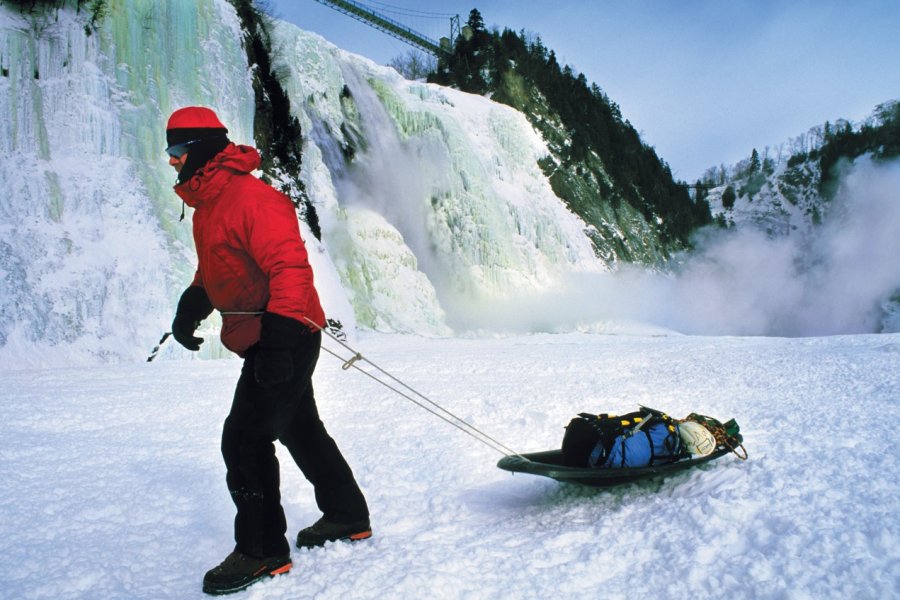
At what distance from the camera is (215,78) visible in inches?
531

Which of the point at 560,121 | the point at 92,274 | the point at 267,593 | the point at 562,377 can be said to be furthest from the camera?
the point at 560,121

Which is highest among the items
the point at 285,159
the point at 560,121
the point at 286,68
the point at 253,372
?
the point at 560,121

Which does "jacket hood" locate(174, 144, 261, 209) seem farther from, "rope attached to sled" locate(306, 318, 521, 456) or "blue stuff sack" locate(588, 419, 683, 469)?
"blue stuff sack" locate(588, 419, 683, 469)

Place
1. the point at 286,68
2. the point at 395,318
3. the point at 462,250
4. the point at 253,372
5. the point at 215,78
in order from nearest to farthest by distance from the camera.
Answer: the point at 253,372, the point at 215,78, the point at 286,68, the point at 395,318, the point at 462,250

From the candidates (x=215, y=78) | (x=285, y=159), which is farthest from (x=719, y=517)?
(x=285, y=159)

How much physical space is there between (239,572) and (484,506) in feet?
4.01

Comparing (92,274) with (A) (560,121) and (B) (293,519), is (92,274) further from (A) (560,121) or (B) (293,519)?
(A) (560,121)

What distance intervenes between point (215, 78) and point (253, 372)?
13.4m

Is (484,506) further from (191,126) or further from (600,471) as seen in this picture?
(191,126)

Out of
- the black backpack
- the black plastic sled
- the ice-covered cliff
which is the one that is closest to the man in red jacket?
the black plastic sled

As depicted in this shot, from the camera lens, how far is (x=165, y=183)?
11.7 m

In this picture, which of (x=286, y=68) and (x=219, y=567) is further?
(x=286, y=68)

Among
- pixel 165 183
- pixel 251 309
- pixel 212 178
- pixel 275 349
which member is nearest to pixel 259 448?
pixel 275 349

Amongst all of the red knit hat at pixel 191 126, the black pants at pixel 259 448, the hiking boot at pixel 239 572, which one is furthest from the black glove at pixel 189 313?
the hiking boot at pixel 239 572
